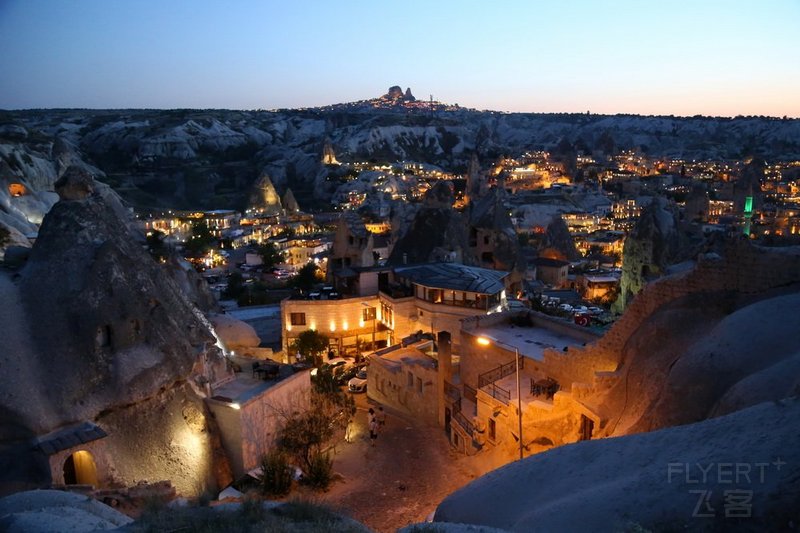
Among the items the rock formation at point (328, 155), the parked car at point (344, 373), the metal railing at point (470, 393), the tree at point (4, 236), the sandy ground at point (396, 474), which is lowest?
the parked car at point (344, 373)

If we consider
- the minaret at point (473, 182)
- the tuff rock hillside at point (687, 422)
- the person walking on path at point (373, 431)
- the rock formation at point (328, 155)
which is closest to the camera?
the tuff rock hillside at point (687, 422)

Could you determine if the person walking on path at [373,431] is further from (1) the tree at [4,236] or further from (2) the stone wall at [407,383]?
(1) the tree at [4,236]

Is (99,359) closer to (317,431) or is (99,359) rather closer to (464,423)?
(317,431)

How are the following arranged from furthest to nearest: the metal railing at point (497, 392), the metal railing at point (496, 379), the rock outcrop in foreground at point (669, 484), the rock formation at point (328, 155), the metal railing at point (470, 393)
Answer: the rock formation at point (328, 155), the metal railing at point (470, 393), the metal railing at point (496, 379), the metal railing at point (497, 392), the rock outcrop in foreground at point (669, 484)

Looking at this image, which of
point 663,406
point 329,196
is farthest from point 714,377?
point 329,196

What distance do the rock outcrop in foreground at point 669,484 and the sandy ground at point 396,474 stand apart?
5.48m

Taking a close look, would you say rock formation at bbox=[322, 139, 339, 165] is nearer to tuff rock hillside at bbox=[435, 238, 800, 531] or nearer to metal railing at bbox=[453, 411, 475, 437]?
metal railing at bbox=[453, 411, 475, 437]

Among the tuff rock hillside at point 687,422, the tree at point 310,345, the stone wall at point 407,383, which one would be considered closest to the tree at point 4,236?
the tree at point 310,345

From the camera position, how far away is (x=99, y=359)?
49.1 feet

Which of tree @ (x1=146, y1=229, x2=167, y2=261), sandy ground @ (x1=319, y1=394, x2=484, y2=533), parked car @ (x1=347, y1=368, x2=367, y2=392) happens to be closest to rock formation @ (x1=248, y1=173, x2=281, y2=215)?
tree @ (x1=146, y1=229, x2=167, y2=261)

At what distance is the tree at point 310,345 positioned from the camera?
79.3 ft

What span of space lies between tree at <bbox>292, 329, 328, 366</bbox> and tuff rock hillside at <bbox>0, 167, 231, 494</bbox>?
23.3 feet

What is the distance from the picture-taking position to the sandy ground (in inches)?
555

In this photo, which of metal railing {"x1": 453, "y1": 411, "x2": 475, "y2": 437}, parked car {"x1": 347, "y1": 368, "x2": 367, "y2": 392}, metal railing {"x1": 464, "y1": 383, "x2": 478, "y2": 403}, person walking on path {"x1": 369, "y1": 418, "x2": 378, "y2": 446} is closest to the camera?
metal railing {"x1": 453, "y1": 411, "x2": 475, "y2": 437}
